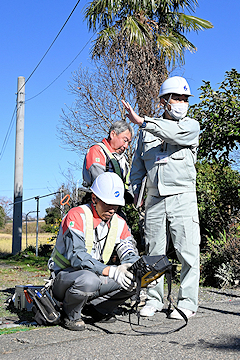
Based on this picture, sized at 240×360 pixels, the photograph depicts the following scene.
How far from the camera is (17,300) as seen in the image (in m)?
4.29

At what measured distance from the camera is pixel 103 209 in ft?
12.2

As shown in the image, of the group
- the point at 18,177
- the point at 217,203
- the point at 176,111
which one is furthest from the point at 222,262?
the point at 18,177

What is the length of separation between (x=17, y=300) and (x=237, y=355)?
7.57 ft

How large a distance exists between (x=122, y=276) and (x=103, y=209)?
63 centimetres

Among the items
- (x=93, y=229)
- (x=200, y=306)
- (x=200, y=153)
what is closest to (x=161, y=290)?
(x=200, y=306)

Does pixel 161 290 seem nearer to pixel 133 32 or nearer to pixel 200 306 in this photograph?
pixel 200 306

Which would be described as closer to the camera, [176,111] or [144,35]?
[176,111]

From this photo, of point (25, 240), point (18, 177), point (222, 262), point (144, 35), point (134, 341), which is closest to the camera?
point (134, 341)

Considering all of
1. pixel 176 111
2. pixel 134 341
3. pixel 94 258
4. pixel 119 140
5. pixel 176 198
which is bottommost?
pixel 134 341

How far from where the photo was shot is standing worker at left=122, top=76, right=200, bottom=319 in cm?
402

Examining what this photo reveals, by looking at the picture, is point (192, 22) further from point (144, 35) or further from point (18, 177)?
point (18, 177)

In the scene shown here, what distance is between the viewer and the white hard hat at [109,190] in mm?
3699

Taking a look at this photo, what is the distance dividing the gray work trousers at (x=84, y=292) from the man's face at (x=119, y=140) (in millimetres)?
1486

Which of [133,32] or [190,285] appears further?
[133,32]
